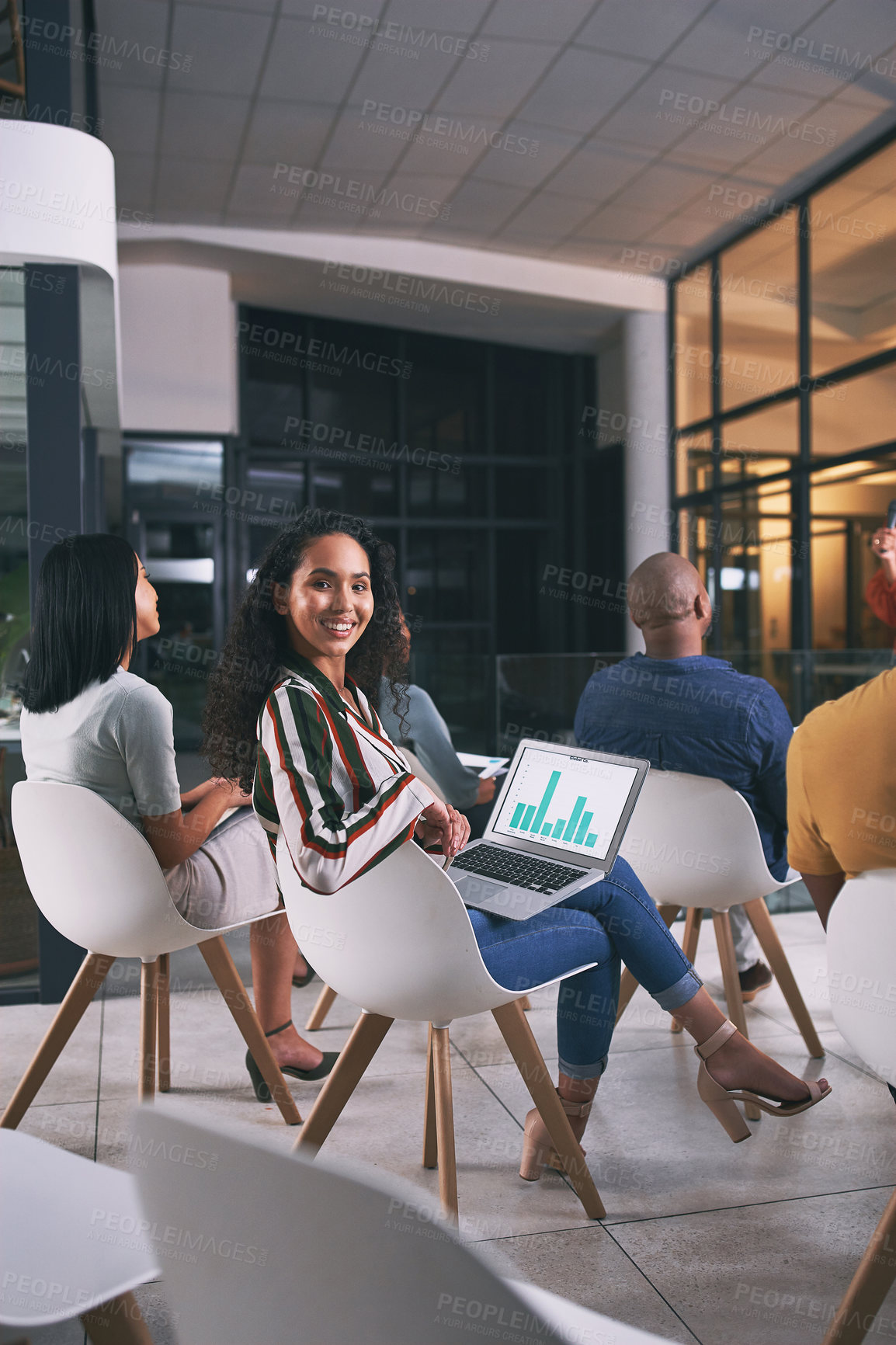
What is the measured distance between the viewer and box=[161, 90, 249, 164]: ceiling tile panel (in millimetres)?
5090

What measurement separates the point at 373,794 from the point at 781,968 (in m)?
1.35

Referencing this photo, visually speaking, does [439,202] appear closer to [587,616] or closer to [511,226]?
[511,226]

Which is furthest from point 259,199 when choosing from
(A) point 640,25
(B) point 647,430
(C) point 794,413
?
(C) point 794,413

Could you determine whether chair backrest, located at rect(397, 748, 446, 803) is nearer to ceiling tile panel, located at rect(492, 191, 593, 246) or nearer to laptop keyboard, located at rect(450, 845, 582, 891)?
laptop keyboard, located at rect(450, 845, 582, 891)

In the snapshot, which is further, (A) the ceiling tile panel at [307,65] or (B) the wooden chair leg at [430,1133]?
(A) the ceiling tile panel at [307,65]

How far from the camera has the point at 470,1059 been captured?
2.58 metres

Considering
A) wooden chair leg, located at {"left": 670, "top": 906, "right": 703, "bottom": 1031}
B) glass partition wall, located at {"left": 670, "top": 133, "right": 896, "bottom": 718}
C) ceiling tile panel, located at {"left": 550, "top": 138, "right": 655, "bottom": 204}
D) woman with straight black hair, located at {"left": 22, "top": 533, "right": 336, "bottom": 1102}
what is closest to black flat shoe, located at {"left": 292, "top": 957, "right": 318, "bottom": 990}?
woman with straight black hair, located at {"left": 22, "top": 533, "right": 336, "bottom": 1102}

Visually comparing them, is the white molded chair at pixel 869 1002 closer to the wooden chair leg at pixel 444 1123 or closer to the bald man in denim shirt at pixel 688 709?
the wooden chair leg at pixel 444 1123

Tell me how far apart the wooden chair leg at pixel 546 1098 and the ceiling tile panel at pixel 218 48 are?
177 inches

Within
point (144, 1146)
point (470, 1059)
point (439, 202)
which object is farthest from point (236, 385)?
point (144, 1146)

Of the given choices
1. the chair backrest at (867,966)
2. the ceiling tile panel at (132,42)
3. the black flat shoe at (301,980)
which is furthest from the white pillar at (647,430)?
the chair backrest at (867,966)

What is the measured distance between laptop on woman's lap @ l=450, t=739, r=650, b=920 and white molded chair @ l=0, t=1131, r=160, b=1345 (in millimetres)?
884

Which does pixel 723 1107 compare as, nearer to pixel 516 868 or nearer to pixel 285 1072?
pixel 516 868

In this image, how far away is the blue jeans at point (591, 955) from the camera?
1779 mm
